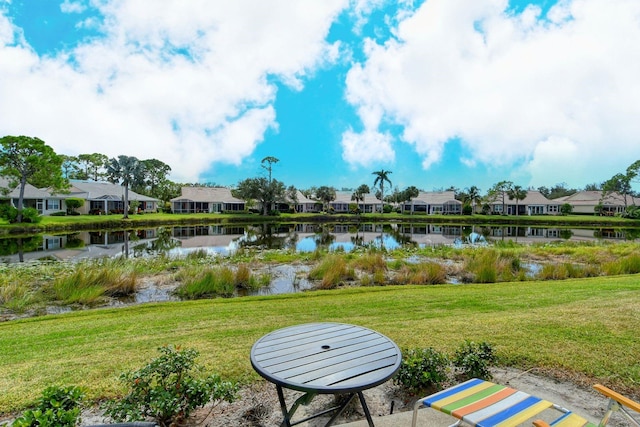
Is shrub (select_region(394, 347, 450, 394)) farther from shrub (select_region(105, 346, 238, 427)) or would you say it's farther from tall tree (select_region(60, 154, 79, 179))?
tall tree (select_region(60, 154, 79, 179))

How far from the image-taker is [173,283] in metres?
9.60

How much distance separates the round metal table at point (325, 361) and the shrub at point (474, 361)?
3.38 ft

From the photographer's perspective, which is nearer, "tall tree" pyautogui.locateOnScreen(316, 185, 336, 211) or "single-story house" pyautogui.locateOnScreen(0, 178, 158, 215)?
"single-story house" pyautogui.locateOnScreen(0, 178, 158, 215)

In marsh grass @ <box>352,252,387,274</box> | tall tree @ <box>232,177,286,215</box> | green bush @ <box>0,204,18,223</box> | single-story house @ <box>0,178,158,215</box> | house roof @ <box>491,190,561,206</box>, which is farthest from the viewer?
house roof @ <box>491,190,561,206</box>

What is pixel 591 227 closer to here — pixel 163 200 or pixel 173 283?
pixel 173 283

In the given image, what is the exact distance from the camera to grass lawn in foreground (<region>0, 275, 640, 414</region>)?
10.8 ft

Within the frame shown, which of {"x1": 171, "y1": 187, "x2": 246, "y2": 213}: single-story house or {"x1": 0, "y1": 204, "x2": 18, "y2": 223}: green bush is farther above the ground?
{"x1": 171, "y1": 187, "x2": 246, "y2": 213}: single-story house

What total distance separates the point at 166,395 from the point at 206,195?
50446mm

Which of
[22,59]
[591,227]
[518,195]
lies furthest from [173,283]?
[518,195]

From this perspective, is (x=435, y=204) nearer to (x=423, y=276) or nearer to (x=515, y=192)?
(x=515, y=192)

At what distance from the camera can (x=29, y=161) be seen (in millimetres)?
26375

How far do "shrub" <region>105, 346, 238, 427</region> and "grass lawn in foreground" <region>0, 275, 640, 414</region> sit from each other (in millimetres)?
329

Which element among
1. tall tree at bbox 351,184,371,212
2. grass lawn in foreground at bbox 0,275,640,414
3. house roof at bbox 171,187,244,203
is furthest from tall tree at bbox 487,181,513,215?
grass lawn in foreground at bbox 0,275,640,414

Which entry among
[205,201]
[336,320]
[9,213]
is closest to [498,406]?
[336,320]
